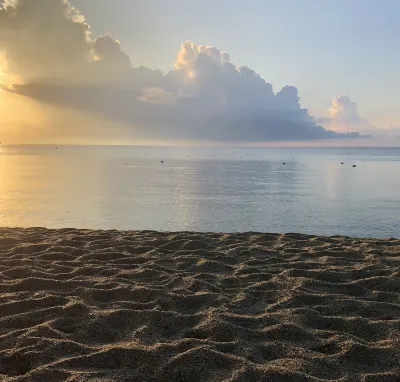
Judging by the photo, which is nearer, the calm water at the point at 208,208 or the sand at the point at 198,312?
the sand at the point at 198,312

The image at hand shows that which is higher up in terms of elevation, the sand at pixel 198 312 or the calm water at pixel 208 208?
the sand at pixel 198 312

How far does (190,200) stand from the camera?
Answer: 19.0 m

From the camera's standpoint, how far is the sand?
375cm

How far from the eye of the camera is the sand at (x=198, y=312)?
12.3ft

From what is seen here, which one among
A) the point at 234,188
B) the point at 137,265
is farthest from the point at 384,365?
the point at 234,188

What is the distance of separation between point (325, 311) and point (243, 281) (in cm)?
140

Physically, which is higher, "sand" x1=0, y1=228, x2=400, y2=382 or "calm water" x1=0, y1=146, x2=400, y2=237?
"sand" x1=0, y1=228, x2=400, y2=382

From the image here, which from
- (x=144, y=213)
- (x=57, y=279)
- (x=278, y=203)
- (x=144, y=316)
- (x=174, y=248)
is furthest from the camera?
(x=278, y=203)

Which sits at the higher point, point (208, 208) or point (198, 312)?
point (198, 312)

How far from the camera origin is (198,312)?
495cm

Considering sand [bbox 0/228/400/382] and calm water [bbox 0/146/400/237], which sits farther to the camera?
calm water [bbox 0/146/400/237]

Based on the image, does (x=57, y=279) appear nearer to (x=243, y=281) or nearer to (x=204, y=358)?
(x=243, y=281)

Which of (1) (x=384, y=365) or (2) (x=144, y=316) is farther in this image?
(2) (x=144, y=316)

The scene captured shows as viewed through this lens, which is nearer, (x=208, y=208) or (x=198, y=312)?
(x=198, y=312)
